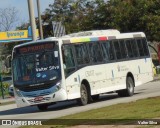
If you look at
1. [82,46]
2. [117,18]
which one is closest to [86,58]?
[82,46]

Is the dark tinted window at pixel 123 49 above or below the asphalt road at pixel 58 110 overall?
above

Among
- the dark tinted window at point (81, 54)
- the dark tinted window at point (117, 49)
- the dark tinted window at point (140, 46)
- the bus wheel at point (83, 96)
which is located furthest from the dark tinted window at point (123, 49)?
the bus wheel at point (83, 96)

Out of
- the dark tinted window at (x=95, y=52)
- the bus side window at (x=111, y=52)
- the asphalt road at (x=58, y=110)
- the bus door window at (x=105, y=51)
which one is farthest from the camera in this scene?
the bus side window at (x=111, y=52)

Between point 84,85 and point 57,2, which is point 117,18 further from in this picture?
point 84,85

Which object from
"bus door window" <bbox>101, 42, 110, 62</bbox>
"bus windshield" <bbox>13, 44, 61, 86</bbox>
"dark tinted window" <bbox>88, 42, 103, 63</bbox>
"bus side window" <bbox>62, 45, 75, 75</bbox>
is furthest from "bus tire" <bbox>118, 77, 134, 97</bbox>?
"bus windshield" <bbox>13, 44, 61, 86</bbox>

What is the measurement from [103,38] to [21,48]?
4.20m

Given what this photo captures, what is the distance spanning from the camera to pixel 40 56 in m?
22.9

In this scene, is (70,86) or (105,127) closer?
(105,127)

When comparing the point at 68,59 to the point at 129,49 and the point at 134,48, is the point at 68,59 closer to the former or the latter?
the point at 129,49

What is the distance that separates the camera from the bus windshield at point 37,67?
22.5 meters

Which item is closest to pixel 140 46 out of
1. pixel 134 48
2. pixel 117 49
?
pixel 134 48

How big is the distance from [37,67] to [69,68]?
50.0 inches

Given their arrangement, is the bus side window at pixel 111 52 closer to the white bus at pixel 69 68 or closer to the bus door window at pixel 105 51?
the white bus at pixel 69 68

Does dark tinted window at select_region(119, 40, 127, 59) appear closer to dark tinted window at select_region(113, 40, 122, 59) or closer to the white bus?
the white bus
